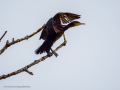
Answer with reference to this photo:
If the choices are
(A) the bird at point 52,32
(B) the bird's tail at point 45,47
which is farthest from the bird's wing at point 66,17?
(B) the bird's tail at point 45,47

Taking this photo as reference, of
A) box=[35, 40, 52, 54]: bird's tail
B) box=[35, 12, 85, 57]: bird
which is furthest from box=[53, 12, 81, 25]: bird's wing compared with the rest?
box=[35, 40, 52, 54]: bird's tail

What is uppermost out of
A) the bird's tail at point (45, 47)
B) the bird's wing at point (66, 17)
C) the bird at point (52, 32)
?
the bird's wing at point (66, 17)

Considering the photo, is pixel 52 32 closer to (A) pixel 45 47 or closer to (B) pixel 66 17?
(A) pixel 45 47

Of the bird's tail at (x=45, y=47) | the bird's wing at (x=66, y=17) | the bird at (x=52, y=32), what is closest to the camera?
the bird at (x=52, y=32)

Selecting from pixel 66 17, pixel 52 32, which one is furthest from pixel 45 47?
pixel 66 17

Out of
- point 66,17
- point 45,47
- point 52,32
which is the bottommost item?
point 45,47

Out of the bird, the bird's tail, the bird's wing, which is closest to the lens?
the bird

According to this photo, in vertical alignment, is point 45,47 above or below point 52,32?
below

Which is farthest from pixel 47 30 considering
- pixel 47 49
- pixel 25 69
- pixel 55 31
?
pixel 25 69

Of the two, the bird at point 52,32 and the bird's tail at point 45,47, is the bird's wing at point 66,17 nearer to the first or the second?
the bird at point 52,32

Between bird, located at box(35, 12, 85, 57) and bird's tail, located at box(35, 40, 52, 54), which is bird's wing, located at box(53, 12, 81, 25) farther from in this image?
bird's tail, located at box(35, 40, 52, 54)

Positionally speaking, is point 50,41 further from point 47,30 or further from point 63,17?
point 63,17
